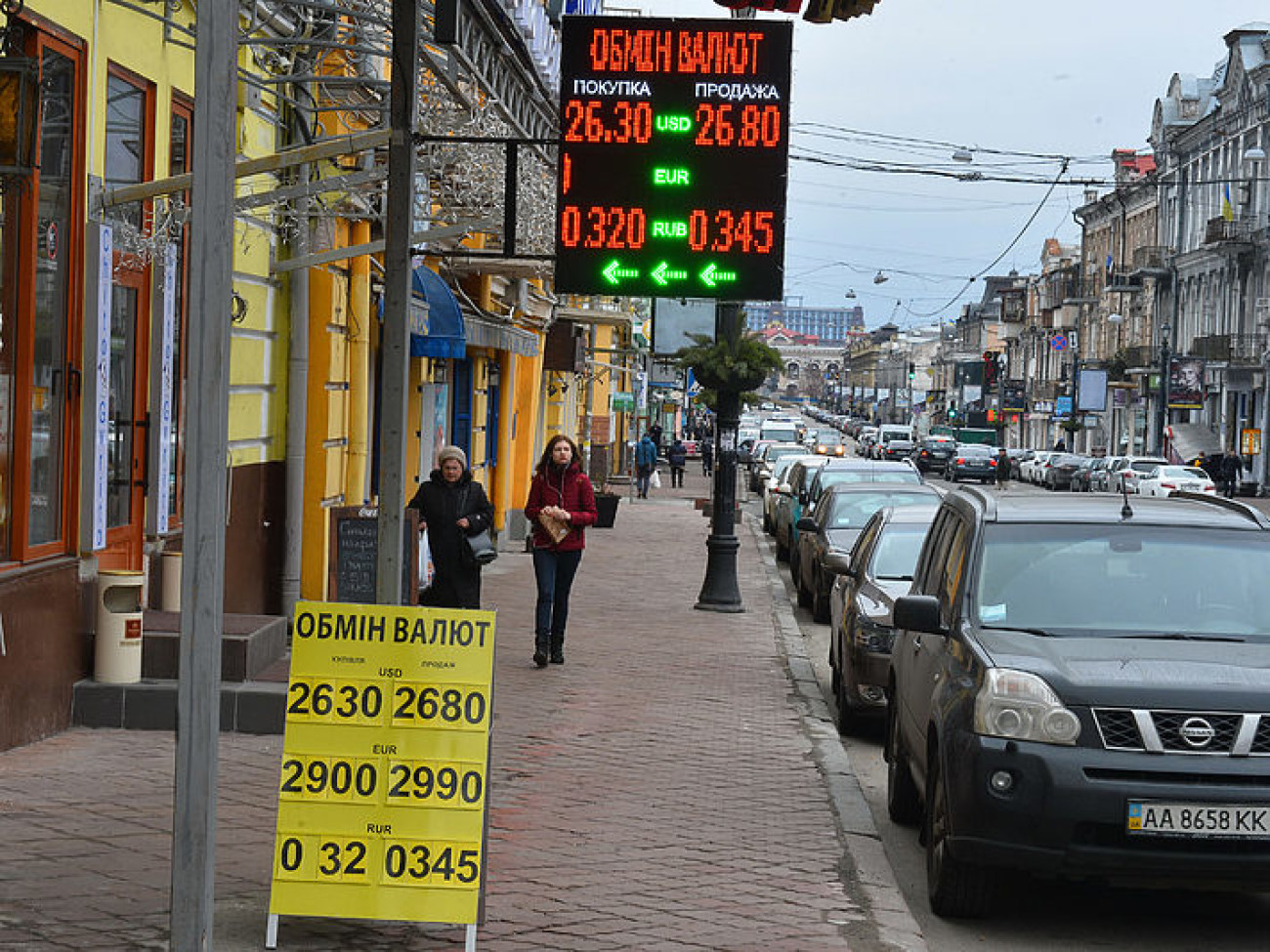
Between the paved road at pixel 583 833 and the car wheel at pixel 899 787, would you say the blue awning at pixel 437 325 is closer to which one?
the paved road at pixel 583 833

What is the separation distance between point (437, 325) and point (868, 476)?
878cm

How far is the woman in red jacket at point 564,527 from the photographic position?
45.6 feet

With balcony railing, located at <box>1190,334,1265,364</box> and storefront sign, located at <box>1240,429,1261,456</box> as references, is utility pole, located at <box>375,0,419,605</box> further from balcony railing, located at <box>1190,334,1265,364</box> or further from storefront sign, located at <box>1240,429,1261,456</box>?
balcony railing, located at <box>1190,334,1265,364</box>

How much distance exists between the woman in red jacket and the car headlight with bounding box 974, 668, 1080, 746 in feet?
22.6

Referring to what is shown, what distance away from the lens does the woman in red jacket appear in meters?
13.9

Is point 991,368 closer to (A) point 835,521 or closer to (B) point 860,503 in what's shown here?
(B) point 860,503

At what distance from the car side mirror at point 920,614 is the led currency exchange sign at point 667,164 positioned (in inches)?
80.3

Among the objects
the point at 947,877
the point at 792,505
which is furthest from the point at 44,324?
the point at 792,505

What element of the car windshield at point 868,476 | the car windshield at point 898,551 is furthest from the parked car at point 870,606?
the car windshield at point 868,476

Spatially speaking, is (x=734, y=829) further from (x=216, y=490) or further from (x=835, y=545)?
(x=835, y=545)

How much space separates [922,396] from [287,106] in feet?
528

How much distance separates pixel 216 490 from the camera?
503 centimetres

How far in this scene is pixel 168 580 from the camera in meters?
11.9

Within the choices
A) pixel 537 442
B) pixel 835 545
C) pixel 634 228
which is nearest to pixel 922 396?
pixel 537 442
